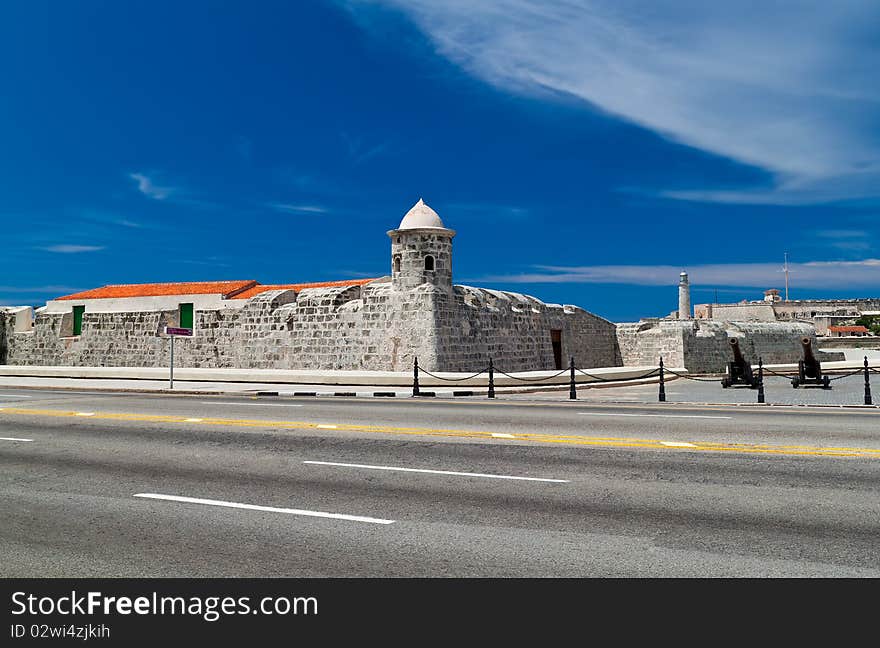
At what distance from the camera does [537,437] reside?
413 inches

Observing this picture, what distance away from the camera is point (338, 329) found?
2716 centimetres

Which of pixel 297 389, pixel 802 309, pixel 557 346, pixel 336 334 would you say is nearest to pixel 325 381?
pixel 297 389

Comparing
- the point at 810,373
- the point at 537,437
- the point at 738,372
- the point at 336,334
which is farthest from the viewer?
the point at 336,334

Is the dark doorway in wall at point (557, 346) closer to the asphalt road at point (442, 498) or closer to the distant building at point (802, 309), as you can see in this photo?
the asphalt road at point (442, 498)

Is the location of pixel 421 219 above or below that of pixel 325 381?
above

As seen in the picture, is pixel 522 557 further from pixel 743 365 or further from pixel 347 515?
pixel 743 365

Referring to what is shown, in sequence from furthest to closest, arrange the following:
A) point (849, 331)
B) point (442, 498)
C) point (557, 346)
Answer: point (849, 331) → point (557, 346) → point (442, 498)

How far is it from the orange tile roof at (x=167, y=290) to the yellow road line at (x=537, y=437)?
23.6 meters

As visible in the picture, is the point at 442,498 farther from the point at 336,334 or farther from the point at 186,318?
the point at 186,318

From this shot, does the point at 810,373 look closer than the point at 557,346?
Yes

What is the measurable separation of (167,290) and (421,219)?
1922cm

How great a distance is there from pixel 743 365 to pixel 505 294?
36.3 ft
